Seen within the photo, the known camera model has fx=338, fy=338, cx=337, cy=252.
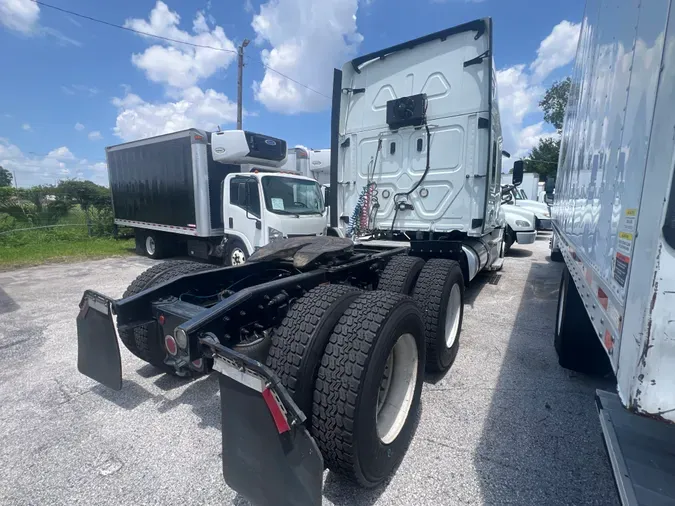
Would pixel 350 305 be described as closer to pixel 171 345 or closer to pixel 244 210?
pixel 171 345

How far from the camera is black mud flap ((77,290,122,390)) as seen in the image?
242cm

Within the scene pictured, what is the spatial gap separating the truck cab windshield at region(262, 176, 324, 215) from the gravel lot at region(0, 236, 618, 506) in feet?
13.3

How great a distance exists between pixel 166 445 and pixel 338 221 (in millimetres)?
3825

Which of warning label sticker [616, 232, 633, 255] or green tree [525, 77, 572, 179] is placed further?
green tree [525, 77, 572, 179]

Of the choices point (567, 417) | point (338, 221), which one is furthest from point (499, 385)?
point (338, 221)

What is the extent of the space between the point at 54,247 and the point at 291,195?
398 inches

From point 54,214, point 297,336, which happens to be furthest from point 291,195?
point 54,214

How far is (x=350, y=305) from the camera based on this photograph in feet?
6.93

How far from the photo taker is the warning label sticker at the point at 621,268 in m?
1.20

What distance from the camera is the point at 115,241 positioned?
45.2ft

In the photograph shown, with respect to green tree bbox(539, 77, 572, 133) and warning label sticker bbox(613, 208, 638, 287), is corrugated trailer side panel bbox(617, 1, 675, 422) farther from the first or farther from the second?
green tree bbox(539, 77, 572, 133)

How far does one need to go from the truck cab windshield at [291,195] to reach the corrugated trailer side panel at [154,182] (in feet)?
7.89

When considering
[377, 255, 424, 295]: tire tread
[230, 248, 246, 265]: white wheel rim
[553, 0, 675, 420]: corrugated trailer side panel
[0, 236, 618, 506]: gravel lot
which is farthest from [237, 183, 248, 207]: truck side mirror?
[553, 0, 675, 420]: corrugated trailer side panel

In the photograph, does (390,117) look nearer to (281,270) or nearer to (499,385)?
(281,270)
